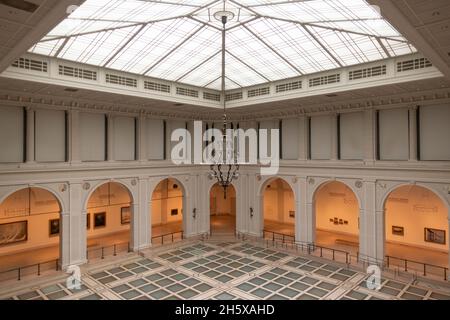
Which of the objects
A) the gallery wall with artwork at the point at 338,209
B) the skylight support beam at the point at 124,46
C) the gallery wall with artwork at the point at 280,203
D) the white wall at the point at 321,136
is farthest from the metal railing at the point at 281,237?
the skylight support beam at the point at 124,46

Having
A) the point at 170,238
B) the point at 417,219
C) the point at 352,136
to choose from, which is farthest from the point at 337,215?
the point at 170,238

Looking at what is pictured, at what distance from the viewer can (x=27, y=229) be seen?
63.7 ft

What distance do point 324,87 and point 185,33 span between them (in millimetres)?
6858

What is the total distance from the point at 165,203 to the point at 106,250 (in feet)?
26.2

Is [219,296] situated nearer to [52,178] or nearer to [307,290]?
[307,290]

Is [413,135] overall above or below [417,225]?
above

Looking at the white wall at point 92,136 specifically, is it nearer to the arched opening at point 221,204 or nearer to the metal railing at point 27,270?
the metal railing at point 27,270

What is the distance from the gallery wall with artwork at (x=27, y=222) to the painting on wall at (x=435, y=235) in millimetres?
21548

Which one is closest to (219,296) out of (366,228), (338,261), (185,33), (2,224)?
(338,261)

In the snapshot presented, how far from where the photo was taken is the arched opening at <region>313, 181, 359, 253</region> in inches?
871

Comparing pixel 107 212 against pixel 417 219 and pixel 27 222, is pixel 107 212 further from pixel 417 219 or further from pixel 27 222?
pixel 417 219

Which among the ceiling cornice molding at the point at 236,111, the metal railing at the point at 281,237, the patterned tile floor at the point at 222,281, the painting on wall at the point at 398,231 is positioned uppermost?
the ceiling cornice molding at the point at 236,111

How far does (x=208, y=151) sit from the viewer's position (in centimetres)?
2169

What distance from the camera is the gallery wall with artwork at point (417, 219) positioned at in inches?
741
